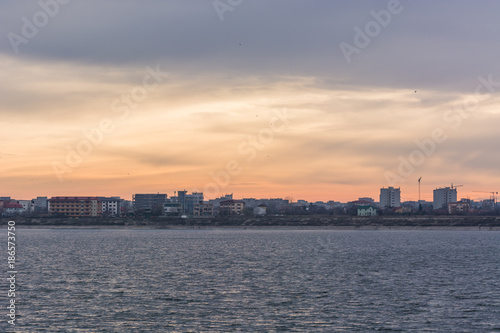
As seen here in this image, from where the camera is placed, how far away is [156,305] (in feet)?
198

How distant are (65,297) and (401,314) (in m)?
33.8

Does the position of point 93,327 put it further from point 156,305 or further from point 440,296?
point 440,296

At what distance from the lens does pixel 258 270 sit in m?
94.6

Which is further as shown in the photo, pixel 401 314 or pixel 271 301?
pixel 271 301

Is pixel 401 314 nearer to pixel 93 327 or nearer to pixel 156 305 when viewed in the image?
pixel 156 305

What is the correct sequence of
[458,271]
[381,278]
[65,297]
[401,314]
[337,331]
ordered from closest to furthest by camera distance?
[337,331]
[401,314]
[65,297]
[381,278]
[458,271]

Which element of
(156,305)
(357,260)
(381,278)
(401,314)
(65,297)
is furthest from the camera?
(357,260)

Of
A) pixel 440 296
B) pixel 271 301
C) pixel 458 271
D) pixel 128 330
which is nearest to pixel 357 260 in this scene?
pixel 458 271

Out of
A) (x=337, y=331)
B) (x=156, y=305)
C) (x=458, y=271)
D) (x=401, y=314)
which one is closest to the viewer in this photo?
(x=337, y=331)

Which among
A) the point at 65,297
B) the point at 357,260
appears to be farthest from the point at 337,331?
the point at 357,260

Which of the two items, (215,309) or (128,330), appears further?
(215,309)

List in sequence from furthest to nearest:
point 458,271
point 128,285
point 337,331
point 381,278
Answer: point 458,271 < point 381,278 < point 128,285 < point 337,331

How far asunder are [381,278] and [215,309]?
33.3 metres

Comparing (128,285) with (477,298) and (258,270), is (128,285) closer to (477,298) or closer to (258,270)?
(258,270)
